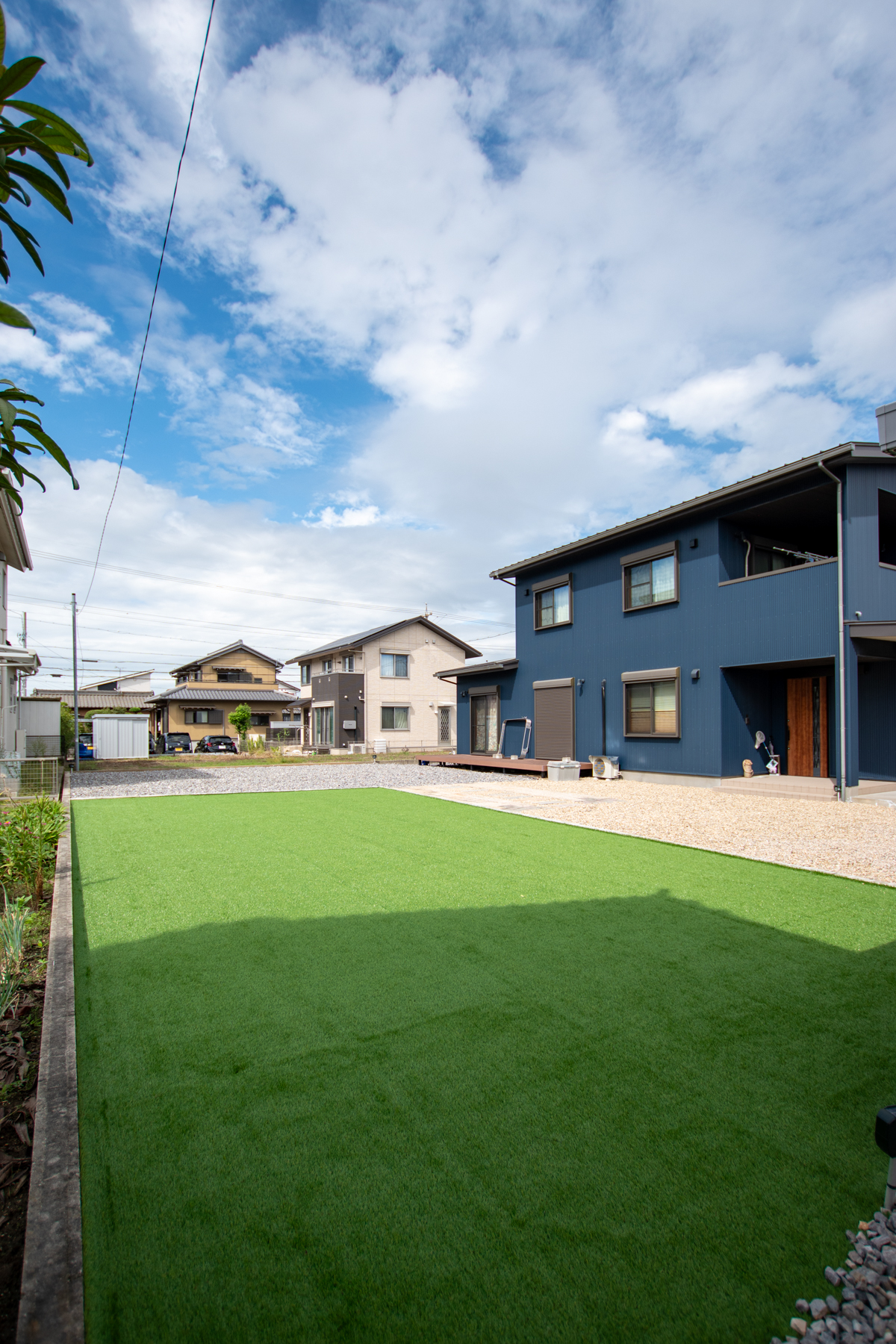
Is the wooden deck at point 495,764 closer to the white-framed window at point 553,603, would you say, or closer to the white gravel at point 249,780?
the white gravel at point 249,780

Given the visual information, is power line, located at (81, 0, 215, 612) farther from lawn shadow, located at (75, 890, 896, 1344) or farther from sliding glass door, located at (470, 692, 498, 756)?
sliding glass door, located at (470, 692, 498, 756)

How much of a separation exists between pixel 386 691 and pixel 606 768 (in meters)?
14.7

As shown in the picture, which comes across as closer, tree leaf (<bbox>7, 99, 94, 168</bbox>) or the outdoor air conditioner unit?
tree leaf (<bbox>7, 99, 94, 168</bbox>)

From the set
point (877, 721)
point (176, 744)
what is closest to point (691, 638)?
point (877, 721)

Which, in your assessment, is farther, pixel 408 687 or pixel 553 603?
pixel 408 687

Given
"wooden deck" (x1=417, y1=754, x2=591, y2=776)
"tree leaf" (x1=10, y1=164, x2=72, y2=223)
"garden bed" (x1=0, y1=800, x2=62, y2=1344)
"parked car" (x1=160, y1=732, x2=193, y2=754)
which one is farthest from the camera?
"parked car" (x1=160, y1=732, x2=193, y2=754)

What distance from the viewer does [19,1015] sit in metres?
2.90

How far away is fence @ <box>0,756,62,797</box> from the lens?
9.41 m

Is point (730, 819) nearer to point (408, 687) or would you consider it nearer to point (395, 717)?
point (395, 717)

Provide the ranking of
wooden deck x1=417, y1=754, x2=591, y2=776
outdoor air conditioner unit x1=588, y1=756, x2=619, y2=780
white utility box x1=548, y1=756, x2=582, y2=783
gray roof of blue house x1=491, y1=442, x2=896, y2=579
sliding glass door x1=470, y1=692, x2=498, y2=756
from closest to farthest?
1. gray roof of blue house x1=491, y1=442, x2=896, y2=579
2. outdoor air conditioner unit x1=588, y1=756, x2=619, y2=780
3. white utility box x1=548, y1=756, x2=582, y2=783
4. wooden deck x1=417, y1=754, x2=591, y2=776
5. sliding glass door x1=470, y1=692, x2=498, y2=756

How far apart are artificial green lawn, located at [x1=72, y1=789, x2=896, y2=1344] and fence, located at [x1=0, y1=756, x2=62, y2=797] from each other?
640cm

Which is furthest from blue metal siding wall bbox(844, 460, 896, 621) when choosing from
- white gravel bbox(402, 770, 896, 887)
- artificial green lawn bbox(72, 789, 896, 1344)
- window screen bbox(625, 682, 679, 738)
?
artificial green lawn bbox(72, 789, 896, 1344)

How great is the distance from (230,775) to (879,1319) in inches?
622

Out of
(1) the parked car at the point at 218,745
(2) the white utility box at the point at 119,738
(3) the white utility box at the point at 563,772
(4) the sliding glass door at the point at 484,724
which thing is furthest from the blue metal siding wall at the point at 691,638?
(1) the parked car at the point at 218,745
